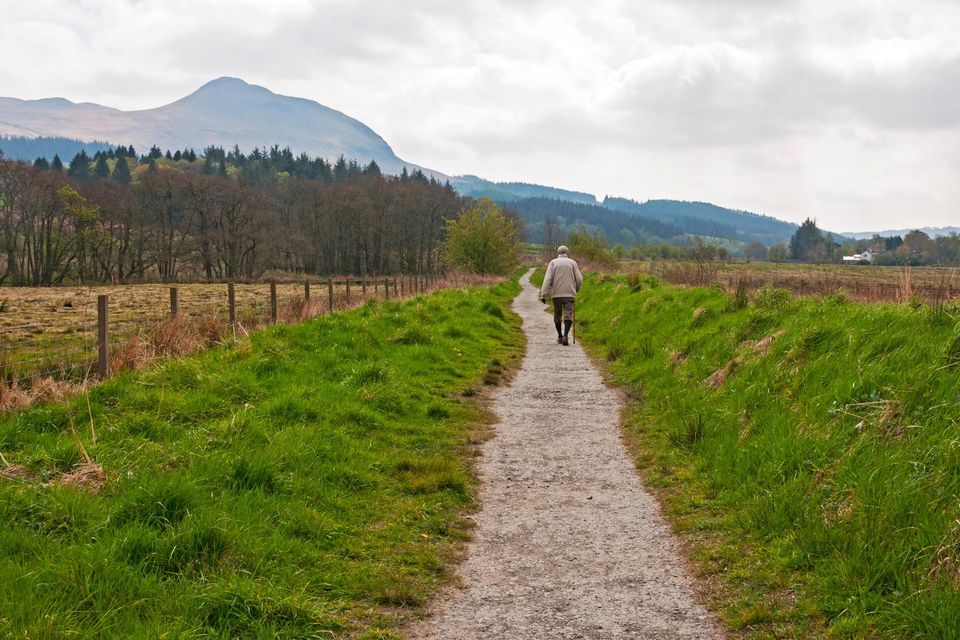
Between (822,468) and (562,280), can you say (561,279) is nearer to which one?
(562,280)

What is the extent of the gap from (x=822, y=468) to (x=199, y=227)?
9398cm

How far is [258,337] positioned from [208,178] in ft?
289

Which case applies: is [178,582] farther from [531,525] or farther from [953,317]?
[953,317]

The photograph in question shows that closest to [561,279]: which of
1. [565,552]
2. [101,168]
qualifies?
[565,552]

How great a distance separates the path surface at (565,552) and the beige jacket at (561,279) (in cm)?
720

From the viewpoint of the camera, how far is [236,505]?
5242mm

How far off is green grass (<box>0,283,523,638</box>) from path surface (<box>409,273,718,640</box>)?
0.34 m

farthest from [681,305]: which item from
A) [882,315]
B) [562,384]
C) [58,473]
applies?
[58,473]

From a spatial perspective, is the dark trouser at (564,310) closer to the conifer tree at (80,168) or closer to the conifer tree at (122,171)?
the conifer tree at (122,171)

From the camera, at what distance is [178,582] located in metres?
4.15

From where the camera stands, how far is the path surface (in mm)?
4105

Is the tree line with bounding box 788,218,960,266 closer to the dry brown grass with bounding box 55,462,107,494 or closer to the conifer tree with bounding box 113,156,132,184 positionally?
the dry brown grass with bounding box 55,462,107,494

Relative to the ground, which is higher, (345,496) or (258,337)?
(258,337)

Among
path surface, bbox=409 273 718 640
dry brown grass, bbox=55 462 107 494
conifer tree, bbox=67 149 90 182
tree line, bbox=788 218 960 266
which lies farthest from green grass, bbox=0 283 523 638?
conifer tree, bbox=67 149 90 182
